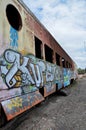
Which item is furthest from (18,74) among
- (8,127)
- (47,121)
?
(47,121)

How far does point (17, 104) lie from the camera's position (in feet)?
12.7

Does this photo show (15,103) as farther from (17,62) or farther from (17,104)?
(17,62)

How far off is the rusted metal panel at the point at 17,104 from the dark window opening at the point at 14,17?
5.75 feet

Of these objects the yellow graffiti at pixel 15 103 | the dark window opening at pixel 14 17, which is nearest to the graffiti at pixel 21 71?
the yellow graffiti at pixel 15 103

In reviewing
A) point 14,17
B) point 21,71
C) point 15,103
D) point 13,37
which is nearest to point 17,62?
point 21,71

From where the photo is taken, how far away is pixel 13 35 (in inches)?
157

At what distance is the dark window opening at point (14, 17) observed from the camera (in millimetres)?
4183

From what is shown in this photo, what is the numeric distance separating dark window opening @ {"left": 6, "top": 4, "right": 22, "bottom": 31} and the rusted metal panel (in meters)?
1.75

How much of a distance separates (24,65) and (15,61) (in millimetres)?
503

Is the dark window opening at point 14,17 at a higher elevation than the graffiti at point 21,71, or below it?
higher

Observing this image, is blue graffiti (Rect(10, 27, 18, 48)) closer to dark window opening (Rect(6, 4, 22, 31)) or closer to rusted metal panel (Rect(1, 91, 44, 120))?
dark window opening (Rect(6, 4, 22, 31))

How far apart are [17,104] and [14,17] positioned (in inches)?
84.5

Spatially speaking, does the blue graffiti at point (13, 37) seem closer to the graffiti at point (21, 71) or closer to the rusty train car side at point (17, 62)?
the rusty train car side at point (17, 62)

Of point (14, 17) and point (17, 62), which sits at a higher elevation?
point (14, 17)
